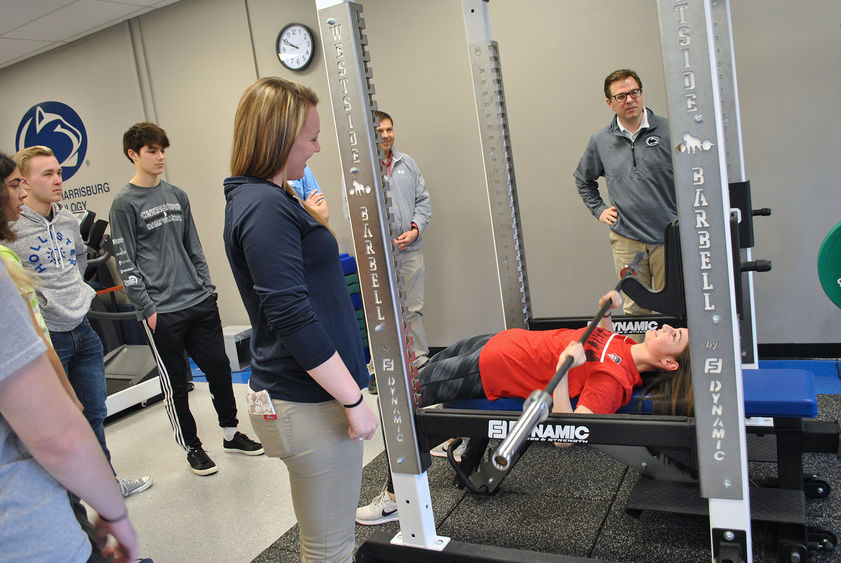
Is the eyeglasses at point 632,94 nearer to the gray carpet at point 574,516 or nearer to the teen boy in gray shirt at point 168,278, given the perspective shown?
the gray carpet at point 574,516

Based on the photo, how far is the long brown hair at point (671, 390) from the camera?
2.05 meters

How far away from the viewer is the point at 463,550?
200cm

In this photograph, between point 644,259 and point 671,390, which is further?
point 644,259

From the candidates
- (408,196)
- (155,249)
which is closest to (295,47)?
(408,196)

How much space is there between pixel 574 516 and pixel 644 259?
4.70ft

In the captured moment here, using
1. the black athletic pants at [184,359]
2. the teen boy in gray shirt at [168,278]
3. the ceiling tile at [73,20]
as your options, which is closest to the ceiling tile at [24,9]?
the ceiling tile at [73,20]

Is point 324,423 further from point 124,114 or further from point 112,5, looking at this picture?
point 124,114

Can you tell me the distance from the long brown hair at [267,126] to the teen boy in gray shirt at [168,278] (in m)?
1.76

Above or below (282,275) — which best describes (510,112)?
above

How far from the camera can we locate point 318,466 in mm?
1450

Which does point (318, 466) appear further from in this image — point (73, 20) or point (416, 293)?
point (73, 20)

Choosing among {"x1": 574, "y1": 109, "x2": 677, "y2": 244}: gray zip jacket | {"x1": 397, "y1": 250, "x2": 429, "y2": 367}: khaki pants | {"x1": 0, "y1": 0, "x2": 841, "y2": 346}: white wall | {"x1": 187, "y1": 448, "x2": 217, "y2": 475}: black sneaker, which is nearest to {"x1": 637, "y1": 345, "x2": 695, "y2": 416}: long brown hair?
{"x1": 574, "y1": 109, "x2": 677, "y2": 244}: gray zip jacket

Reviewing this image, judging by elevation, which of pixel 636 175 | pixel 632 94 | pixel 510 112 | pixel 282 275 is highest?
pixel 510 112

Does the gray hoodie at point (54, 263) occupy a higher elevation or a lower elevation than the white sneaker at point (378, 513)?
higher
